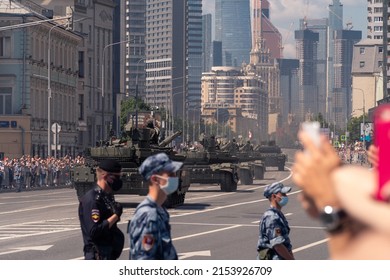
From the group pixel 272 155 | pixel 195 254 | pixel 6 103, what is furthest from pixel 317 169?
pixel 272 155

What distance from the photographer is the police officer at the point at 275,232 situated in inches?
454

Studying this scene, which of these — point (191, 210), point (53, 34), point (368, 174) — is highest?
point (53, 34)

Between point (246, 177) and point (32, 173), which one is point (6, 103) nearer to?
point (246, 177)

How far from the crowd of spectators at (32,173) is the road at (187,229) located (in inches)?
411

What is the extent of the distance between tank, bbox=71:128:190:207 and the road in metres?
0.65

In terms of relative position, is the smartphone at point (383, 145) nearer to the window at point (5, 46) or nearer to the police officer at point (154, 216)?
the police officer at point (154, 216)

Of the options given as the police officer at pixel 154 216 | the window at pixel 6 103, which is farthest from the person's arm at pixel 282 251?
the window at pixel 6 103

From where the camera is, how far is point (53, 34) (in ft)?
310

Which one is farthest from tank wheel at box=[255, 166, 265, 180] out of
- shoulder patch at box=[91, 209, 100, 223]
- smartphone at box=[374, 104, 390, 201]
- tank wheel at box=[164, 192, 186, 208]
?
smartphone at box=[374, 104, 390, 201]

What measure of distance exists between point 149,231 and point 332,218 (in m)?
3.32

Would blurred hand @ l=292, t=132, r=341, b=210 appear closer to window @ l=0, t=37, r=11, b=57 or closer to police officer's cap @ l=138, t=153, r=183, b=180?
police officer's cap @ l=138, t=153, r=183, b=180
